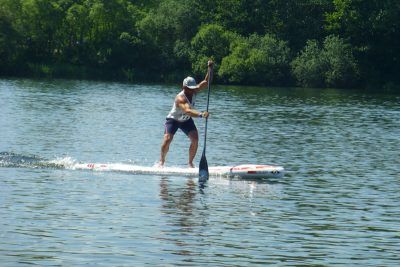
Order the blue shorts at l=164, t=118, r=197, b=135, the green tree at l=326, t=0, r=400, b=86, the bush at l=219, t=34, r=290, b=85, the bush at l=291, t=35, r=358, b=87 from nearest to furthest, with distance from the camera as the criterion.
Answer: the blue shorts at l=164, t=118, r=197, b=135, the bush at l=291, t=35, r=358, b=87, the bush at l=219, t=34, r=290, b=85, the green tree at l=326, t=0, r=400, b=86

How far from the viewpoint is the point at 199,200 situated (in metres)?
20.8

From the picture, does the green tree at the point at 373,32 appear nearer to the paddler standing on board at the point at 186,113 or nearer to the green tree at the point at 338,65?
the green tree at the point at 338,65

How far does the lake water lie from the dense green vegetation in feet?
172

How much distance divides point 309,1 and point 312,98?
110ft

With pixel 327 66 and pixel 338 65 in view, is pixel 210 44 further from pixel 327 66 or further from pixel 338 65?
pixel 338 65

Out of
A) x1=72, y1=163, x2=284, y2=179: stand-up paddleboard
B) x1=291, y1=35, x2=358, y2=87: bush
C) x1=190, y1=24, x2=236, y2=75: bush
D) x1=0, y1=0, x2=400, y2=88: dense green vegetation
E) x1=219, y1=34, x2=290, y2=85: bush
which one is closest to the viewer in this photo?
x1=72, y1=163, x2=284, y2=179: stand-up paddleboard

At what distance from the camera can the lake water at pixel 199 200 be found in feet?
51.2

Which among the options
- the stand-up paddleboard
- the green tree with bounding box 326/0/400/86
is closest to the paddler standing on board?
the stand-up paddleboard

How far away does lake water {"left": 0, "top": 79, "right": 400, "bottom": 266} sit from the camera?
15.6 m

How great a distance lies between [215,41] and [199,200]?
262 feet

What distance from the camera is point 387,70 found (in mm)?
101500

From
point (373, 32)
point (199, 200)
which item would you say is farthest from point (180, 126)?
point (373, 32)

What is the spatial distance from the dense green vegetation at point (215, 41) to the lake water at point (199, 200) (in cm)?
5236

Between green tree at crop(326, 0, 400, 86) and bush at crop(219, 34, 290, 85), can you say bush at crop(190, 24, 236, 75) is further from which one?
green tree at crop(326, 0, 400, 86)
